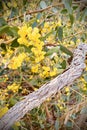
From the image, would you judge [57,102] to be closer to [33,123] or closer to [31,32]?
[33,123]

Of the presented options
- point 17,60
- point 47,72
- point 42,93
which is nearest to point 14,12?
point 47,72

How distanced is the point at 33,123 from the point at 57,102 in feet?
0.66

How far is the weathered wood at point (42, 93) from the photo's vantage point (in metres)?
0.80

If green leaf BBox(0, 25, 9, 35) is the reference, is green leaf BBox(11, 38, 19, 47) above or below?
below

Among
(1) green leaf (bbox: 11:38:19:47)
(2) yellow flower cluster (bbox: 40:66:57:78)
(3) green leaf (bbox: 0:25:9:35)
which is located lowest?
(2) yellow flower cluster (bbox: 40:66:57:78)

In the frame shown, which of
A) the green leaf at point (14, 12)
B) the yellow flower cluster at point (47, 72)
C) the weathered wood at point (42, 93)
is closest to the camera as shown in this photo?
the weathered wood at point (42, 93)

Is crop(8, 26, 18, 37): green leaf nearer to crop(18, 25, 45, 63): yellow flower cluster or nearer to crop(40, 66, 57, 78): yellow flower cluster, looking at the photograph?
crop(18, 25, 45, 63): yellow flower cluster

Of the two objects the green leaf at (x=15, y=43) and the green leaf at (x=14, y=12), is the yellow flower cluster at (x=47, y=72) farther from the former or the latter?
Answer: the green leaf at (x=14, y=12)

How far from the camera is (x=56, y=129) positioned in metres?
1.50

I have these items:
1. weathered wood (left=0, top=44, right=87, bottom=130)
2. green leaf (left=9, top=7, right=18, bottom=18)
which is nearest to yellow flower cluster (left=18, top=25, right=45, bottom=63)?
weathered wood (left=0, top=44, right=87, bottom=130)

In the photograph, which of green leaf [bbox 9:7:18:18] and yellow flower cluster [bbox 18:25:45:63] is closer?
yellow flower cluster [bbox 18:25:45:63]

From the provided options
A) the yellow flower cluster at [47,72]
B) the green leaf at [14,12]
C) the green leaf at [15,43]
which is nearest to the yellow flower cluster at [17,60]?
the green leaf at [15,43]

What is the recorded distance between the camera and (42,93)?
2.87 feet

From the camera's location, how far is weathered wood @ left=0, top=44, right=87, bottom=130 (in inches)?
31.5
